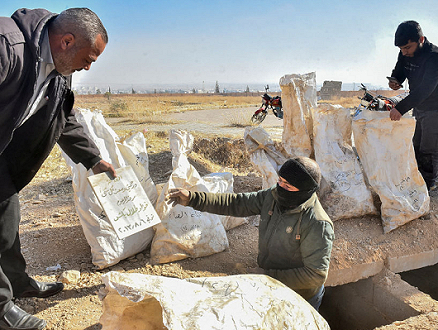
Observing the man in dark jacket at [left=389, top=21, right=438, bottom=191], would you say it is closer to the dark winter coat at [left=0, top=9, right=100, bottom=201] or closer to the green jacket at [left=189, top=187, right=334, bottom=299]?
the green jacket at [left=189, top=187, right=334, bottom=299]

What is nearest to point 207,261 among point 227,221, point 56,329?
point 227,221

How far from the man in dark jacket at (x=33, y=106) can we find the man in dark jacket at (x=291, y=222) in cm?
79

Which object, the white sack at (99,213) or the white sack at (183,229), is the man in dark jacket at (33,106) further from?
the white sack at (183,229)

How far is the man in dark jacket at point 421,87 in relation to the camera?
3111 millimetres

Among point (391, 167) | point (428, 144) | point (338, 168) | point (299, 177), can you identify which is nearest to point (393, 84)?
point (428, 144)

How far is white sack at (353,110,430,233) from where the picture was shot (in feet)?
9.86

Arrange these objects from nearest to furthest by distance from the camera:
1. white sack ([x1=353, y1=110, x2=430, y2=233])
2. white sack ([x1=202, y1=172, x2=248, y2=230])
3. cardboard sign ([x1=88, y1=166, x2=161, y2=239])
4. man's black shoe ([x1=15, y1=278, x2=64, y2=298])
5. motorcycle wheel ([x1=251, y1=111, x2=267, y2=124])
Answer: cardboard sign ([x1=88, y1=166, x2=161, y2=239]), man's black shoe ([x1=15, y1=278, x2=64, y2=298]), white sack ([x1=202, y1=172, x2=248, y2=230]), white sack ([x1=353, y1=110, x2=430, y2=233]), motorcycle wheel ([x1=251, y1=111, x2=267, y2=124])

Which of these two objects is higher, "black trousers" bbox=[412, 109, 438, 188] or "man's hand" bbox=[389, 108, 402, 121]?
"man's hand" bbox=[389, 108, 402, 121]

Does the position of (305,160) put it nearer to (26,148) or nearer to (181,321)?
(181,321)

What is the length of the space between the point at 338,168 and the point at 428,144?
1144mm

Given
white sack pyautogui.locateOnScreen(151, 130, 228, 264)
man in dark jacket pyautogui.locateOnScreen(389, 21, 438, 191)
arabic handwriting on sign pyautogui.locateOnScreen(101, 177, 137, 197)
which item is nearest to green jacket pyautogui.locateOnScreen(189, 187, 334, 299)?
arabic handwriting on sign pyautogui.locateOnScreen(101, 177, 137, 197)

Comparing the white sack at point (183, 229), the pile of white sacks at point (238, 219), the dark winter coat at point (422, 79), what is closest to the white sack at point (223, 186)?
the pile of white sacks at point (238, 219)

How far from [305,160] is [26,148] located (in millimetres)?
1572

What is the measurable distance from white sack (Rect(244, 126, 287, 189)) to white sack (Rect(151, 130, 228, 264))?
736mm
